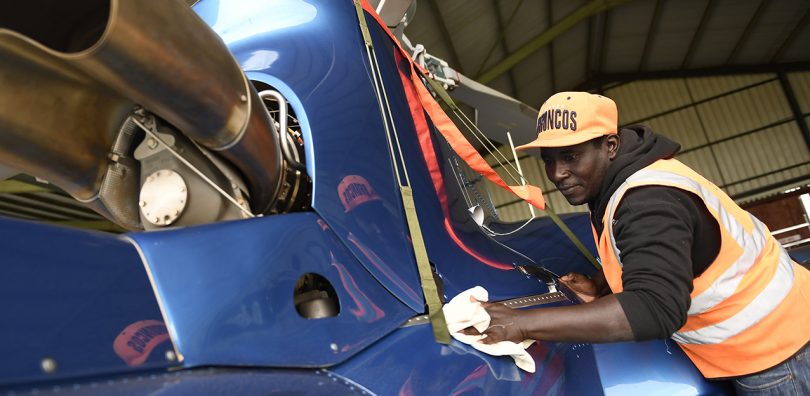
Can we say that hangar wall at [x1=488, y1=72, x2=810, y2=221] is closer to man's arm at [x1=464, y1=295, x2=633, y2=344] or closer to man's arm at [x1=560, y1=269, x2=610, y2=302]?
man's arm at [x1=560, y1=269, x2=610, y2=302]

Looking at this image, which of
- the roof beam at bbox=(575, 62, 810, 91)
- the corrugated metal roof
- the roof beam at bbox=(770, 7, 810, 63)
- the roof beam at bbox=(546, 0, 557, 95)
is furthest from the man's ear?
the roof beam at bbox=(575, 62, 810, 91)

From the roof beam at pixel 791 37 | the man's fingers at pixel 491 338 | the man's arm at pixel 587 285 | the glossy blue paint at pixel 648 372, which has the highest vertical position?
the roof beam at pixel 791 37

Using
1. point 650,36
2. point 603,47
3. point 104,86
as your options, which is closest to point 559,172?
point 104,86

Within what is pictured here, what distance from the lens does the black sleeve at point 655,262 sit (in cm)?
154

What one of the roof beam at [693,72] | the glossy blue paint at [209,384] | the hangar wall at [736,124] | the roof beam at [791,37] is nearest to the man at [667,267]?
the glossy blue paint at [209,384]

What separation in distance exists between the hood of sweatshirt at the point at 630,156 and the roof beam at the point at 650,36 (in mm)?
17013

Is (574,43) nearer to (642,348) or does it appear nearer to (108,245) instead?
(642,348)

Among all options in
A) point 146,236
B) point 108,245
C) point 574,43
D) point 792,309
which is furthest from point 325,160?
point 574,43

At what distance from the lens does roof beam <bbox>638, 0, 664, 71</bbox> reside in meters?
17.4

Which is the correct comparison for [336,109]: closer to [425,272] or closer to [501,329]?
[425,272]

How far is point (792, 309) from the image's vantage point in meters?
2.00

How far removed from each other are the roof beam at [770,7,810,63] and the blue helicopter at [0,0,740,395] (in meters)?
19.8

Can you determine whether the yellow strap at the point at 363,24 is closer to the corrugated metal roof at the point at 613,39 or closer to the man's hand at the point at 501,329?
the man's hand at the point at 501,329

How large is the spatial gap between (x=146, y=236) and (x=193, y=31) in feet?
1.21
